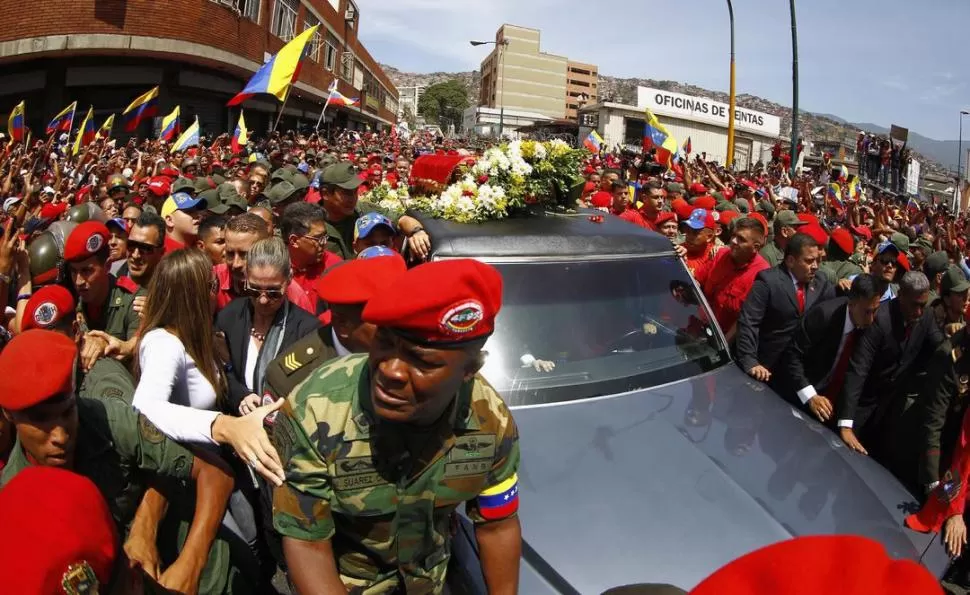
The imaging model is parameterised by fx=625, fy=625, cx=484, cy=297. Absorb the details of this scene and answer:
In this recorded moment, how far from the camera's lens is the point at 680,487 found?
7.60 ft

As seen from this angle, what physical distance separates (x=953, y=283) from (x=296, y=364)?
437 centimetres

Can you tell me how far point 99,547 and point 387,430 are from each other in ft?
2.34

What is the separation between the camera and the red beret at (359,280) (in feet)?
7.44

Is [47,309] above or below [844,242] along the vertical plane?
below

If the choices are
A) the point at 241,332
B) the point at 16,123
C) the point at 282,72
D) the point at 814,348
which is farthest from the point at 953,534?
the point at 16,123

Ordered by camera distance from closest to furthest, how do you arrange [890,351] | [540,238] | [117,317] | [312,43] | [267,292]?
[267,292], [540,238], [117,317], [890,351], [312,43]

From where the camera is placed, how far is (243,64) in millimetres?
23141

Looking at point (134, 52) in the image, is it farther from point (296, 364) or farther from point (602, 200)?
point (296, 364)

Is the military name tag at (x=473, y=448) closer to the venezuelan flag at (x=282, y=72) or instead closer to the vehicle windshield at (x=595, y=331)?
the vehicle windshield at (x=595, y=331)

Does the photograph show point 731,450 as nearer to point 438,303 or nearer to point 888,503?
point 888,503

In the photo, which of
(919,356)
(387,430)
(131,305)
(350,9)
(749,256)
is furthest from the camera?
(350,9)

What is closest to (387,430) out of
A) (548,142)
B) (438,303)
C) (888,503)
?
(438,303)

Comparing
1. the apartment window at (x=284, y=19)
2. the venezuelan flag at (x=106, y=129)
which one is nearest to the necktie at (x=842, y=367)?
the venezuelan flag at (x=106, y=129)

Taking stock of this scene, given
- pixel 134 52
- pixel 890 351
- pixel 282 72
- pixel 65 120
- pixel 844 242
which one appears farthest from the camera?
pixel 134 52
